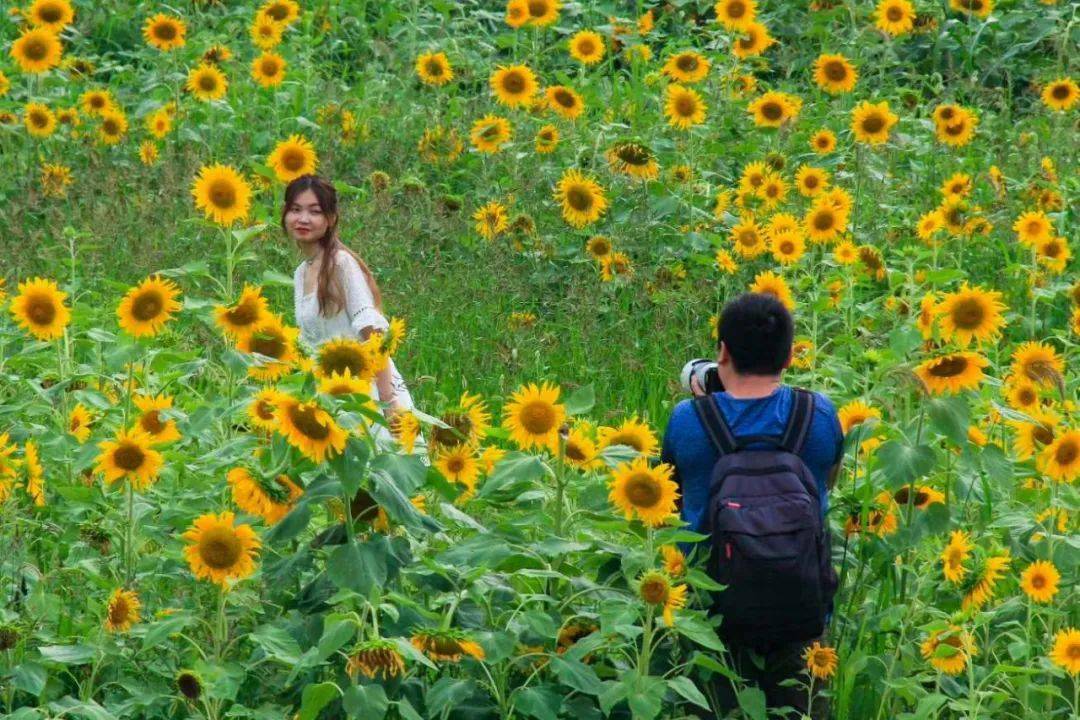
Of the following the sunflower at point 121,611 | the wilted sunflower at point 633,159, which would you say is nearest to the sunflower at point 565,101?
the wilted sunflower at point 633,159

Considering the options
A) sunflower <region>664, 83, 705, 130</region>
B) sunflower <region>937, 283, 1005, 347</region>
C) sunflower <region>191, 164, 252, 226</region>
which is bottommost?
sunflower <region>664, 83, 705, 130</region>

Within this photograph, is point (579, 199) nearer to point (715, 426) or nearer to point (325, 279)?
point (325, 279)

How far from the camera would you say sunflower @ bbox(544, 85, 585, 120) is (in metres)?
7.61

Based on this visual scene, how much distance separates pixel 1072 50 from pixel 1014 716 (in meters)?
5.49

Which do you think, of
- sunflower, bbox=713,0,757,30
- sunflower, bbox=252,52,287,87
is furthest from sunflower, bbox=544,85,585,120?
sunflower, bbox=252,52,287,87

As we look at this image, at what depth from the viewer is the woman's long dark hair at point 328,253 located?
5859 mm

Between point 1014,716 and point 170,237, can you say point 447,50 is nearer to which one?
point 170,237

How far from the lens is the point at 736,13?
7.79 m

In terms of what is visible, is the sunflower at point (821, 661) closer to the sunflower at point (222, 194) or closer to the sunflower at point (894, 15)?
the sunflower at point (222, 194)

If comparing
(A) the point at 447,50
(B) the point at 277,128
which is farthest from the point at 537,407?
(A) the point at 447,50

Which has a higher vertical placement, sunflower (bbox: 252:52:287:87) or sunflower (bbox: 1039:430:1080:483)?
sunflower (bbox: 1039:430:1080:483)

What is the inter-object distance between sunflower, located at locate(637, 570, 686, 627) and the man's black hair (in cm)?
54

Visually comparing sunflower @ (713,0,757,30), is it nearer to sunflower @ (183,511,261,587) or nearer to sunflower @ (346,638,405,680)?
sunflower @ (183,511,261,587)

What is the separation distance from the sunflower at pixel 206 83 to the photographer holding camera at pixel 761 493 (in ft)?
15.4
